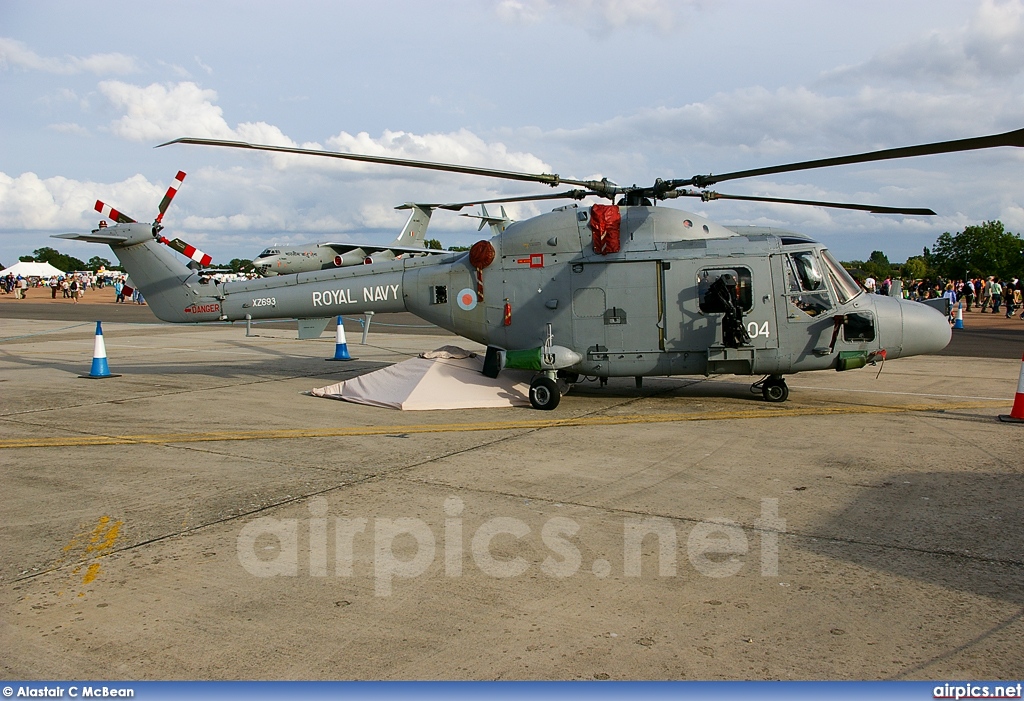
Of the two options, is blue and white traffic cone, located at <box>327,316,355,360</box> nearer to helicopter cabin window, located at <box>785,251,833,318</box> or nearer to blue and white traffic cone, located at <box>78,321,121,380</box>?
blue and white traffic cone, located at <box>78,321,121,380</box>

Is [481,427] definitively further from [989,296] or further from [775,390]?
[989,296]

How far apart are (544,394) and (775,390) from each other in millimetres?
3378

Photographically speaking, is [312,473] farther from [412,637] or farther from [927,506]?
[927,506]

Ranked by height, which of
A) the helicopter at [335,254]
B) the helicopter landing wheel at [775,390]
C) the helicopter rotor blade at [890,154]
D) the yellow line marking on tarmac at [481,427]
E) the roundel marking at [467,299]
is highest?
the helicopter at [335,254]

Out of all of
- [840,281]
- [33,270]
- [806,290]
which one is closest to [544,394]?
[806,290]

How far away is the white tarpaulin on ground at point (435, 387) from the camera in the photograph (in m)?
11.2

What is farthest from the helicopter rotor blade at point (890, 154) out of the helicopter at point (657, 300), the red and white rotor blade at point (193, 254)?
the red and white rotor blade at point (193, 254)

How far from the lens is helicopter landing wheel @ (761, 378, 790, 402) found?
11.5 metres

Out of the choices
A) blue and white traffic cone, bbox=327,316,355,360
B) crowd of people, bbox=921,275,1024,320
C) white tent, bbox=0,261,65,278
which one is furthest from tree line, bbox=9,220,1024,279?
blue and white traffic cone, bbox=327,316,355,360

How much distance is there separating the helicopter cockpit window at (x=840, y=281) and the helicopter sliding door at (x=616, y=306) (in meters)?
2.29

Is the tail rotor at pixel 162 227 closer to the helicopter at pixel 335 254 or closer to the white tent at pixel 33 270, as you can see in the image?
the helicopter at pixel 335 254

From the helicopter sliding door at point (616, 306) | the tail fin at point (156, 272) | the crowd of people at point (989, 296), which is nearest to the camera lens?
the helicopter sliding door at point (616, 306)

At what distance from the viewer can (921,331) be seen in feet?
35.2

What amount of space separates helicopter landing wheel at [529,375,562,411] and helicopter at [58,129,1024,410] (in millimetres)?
14
